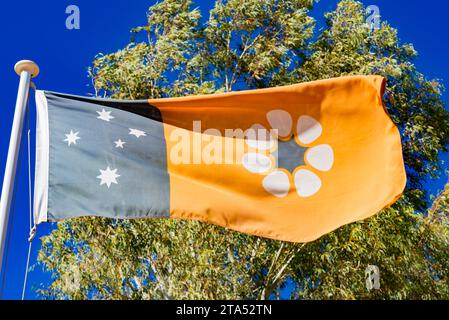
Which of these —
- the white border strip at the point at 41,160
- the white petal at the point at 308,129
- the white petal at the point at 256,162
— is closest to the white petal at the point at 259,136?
the white petal at the point at 256,162

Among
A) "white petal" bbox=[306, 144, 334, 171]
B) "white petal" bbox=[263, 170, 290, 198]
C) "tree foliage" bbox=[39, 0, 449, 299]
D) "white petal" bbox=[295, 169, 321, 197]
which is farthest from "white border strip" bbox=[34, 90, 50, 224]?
"tree foliage" bbox=[39, 0, 449, 299]

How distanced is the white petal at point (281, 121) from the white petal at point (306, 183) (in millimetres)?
338

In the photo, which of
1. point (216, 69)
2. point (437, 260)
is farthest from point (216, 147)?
point (216, 69)

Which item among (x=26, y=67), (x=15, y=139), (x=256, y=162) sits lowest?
(x=15, y=139)

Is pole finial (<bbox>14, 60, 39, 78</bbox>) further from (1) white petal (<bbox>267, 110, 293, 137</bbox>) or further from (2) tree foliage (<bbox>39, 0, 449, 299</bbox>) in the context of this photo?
(2) tree foliage (<bbox>39, 0, 449, 299</bbox>)

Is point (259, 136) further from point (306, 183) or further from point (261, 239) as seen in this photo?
point (261, 239)

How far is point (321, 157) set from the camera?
536cm

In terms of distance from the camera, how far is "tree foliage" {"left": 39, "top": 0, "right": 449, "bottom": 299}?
11.4 metres

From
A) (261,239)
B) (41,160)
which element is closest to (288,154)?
(41,160)

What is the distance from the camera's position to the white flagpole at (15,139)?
4082 mm

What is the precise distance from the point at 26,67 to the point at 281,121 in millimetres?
1981

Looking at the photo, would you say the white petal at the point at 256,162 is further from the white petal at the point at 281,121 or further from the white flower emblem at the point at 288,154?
the white petal at the point at 281,121

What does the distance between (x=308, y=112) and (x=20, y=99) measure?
7.19ft
